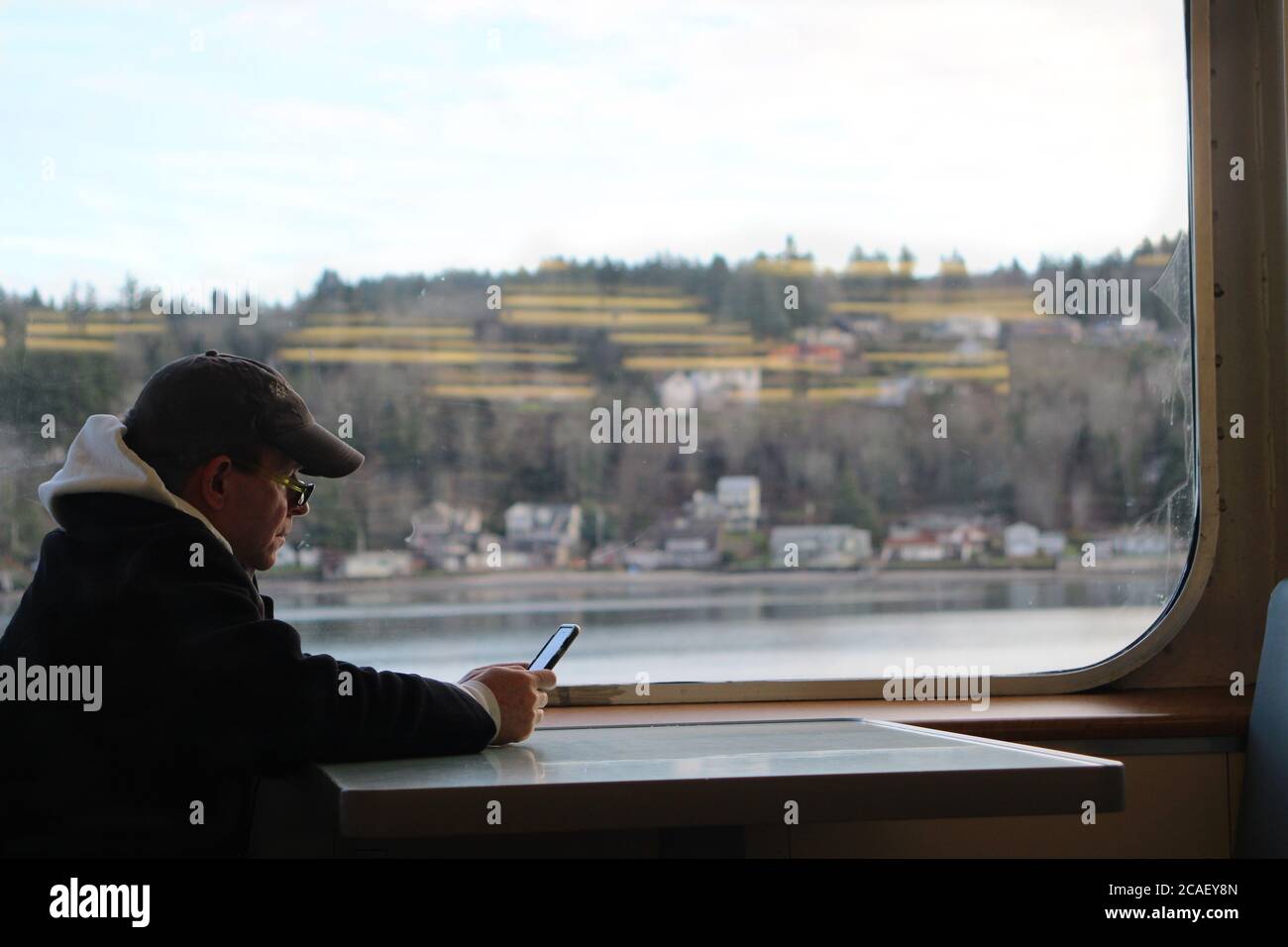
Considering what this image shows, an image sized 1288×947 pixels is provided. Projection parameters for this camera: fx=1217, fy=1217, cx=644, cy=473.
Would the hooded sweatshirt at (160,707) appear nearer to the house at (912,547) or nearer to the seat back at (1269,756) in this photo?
the house at (912,547)

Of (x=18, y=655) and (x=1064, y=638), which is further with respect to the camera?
(x=1064, y=638)

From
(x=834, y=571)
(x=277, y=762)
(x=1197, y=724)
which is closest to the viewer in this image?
(x=277, y=762)

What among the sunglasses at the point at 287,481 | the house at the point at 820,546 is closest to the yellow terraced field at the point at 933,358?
the house at the point at 820,546

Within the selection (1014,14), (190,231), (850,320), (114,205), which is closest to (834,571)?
(850,320)

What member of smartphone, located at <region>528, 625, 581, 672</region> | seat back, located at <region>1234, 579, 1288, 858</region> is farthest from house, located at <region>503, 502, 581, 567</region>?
seat back, located at <region>1234, 579, 1288, 858</region>

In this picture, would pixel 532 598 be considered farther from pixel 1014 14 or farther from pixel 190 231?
pixel 1014 14

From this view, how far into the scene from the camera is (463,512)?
2385 millimetres

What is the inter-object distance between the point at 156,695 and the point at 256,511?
0.30m

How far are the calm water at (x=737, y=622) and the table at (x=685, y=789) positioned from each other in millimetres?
900

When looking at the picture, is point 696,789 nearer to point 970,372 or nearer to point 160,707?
point 160,707

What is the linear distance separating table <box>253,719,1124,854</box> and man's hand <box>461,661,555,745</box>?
7cm
